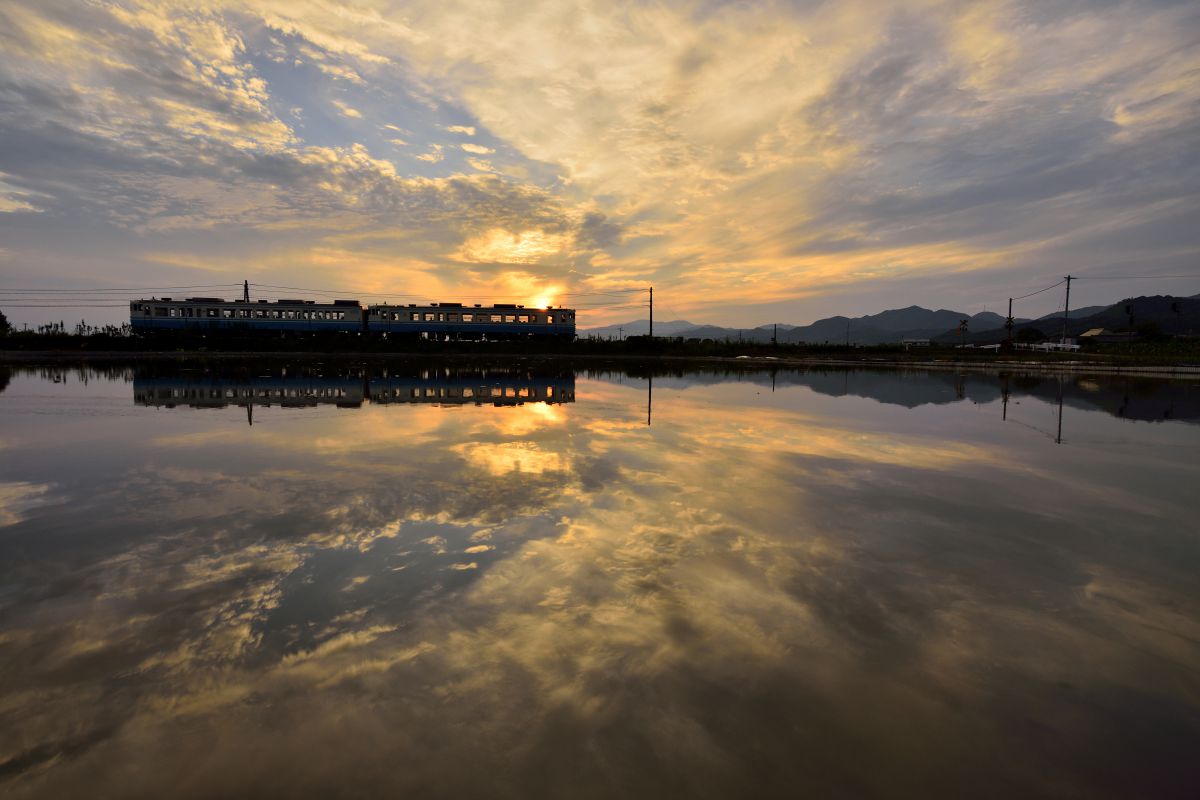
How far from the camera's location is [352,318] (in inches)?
2729

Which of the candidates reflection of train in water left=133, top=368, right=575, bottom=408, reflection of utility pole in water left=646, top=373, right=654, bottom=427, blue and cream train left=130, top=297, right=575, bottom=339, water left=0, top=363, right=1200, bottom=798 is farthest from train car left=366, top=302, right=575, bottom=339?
water left=0, top=363, right=1200, bottom=798

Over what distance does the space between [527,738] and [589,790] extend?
25.5 inches

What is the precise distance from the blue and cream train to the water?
5982 cm

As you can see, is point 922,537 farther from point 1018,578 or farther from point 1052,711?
point 1052,711

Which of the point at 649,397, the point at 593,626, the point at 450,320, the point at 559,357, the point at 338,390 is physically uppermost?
the point at 450,320

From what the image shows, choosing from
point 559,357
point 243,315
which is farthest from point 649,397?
point 243,315

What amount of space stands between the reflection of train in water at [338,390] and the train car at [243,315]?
3546 cm

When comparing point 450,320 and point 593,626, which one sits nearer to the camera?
point 593,626

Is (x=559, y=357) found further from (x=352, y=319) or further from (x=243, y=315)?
(x=243, y=315)

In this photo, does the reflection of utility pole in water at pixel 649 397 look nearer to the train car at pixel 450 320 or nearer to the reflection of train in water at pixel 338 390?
the reflection of train in water at pixel 338 390

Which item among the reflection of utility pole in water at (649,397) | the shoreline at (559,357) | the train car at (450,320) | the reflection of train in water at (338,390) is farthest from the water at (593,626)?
the train car at (450,320)

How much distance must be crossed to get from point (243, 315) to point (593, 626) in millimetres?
76640

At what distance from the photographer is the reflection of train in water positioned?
22.7 metres

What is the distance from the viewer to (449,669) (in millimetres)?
4652
